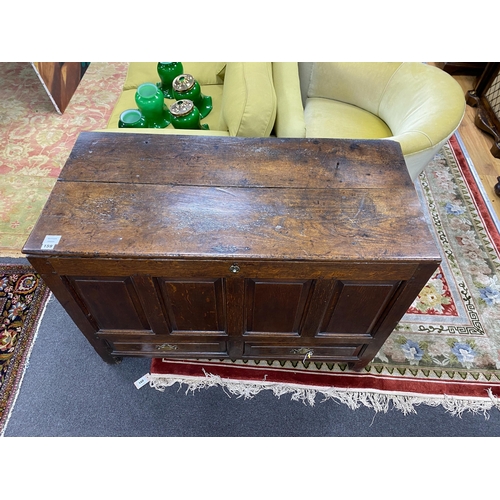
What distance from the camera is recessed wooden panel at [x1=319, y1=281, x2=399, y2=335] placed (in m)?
1.01

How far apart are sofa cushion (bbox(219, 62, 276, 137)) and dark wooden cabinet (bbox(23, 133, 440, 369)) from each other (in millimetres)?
132

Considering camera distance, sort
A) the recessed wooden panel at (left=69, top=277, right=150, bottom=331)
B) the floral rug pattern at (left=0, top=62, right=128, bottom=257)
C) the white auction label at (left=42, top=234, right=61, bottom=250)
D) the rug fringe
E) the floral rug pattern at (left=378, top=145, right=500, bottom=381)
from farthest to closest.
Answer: the floral rug pattern at (left=0, top=62, right=128, bottom=257)
the floral rug pattern at (left=378, top=145, right=500, bottom=381)
the rug fringe
the recessed wooden panel at (left=69, top=277, right=150, bottom=331)
the white auction label at (left=42, top=234, right=61, bottom=250)

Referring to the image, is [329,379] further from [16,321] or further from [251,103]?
[16,321]

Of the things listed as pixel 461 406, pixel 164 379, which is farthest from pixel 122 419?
pixel 461 406

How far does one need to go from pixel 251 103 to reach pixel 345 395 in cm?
121

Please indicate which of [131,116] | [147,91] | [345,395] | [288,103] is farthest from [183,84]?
[345,395]

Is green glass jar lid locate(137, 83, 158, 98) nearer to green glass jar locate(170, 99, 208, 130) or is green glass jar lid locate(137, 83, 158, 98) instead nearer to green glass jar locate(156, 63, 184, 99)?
green glass jar locate(170, 99, 208, 130)

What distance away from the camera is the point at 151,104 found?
1619 mm

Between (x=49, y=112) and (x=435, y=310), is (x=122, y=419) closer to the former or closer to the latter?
(x=435, y=310)

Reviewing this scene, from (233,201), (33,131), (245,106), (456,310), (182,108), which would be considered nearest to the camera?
(233,201)

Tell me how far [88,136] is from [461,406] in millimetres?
1753

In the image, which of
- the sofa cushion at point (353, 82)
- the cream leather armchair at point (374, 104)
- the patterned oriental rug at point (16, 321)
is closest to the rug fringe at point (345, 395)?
the patterned oriental rug at point (16, 321)

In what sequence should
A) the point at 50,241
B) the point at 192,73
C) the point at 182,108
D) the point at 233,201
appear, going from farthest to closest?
the point at 192,73 → the point at 182,108 → the point at 233,201 → the point at 50,241

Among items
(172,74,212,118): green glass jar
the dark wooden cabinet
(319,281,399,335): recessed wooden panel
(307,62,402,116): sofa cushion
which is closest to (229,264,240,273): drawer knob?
the dark wooden cabinet
